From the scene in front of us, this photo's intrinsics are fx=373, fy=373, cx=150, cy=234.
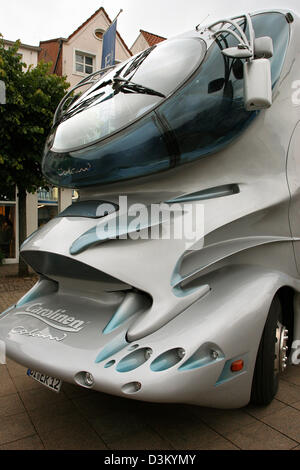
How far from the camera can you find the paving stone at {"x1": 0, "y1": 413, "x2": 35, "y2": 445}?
2555mm

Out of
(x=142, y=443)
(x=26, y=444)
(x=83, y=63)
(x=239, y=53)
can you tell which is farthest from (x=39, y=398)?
(x=83, y=63)

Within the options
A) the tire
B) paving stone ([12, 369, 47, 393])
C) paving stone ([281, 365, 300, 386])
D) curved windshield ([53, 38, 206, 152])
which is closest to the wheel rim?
the tire

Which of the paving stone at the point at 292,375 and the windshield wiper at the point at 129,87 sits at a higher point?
the windshield wiper at the point at 129,87

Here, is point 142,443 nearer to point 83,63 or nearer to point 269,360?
point 269,360

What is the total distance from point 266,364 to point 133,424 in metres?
1.05

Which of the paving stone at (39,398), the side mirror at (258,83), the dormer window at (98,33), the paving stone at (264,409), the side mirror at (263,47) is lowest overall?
the paving stone at (39,398)

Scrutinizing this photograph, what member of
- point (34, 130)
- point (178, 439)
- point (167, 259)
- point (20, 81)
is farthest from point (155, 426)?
point (20, 81)

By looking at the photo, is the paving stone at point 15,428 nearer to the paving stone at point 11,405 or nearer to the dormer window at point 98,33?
the paving stone at point 11,405

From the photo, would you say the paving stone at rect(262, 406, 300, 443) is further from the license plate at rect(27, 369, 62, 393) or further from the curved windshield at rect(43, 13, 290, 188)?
the curved windshield at rect(43, 13, 290, 188)

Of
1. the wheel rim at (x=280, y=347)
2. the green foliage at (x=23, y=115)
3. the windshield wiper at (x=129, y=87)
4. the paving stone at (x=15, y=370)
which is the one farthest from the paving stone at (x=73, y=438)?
the green foliage at (x=23, y=115)

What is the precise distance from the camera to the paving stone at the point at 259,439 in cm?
239

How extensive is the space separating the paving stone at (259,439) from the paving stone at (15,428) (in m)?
1.41

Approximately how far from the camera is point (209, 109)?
101 inches
